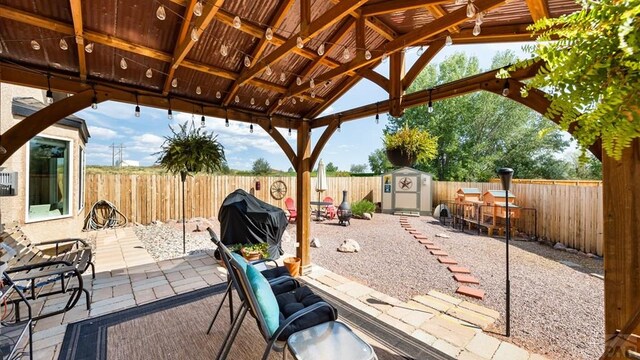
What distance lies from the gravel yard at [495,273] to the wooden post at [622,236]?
180cm

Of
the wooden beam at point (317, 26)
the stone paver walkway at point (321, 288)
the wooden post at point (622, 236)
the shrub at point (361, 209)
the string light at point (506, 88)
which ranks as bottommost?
the stone paver walkway at point (321, 288)

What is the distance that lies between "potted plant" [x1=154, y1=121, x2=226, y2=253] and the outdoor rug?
2.67 m

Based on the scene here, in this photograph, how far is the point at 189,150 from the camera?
15.5ft

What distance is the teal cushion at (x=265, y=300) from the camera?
5.31 ft

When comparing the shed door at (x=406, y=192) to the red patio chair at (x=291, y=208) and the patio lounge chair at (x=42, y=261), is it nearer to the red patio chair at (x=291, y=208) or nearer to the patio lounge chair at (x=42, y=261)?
the red patio chair at (x=291, y=208)

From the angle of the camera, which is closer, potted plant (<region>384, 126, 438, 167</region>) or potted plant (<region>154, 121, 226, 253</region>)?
potted plant (<region>384, 126, 438, 167</region>)

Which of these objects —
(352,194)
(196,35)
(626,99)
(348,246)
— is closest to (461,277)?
(348,246)

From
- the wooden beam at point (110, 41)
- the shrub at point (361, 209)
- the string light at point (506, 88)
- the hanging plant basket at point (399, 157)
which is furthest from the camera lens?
the shrub at point (361, 209)

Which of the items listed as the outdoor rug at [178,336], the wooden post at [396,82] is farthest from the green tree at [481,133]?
the outdoor rug at [178,336]

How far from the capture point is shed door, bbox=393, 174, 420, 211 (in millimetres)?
11109

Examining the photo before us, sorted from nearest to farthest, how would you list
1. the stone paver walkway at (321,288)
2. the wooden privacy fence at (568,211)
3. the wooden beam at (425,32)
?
the wooden beam at (425,32) → the stone paver walkway at (321,288) → the wooden privacy fence at (568,211)

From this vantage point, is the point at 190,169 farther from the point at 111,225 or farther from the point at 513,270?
the point at 513,270

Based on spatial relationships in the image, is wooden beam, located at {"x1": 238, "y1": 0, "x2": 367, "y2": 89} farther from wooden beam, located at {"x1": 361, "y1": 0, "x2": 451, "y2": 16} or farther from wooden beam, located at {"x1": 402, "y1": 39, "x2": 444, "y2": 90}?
wooden beam, located at {"x1": 402, "y1": 39, "x2": 444, "y2": 90}

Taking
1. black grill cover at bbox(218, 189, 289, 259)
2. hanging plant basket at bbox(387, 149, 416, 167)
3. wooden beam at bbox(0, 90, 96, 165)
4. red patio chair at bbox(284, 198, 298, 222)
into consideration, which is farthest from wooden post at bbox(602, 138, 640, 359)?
red patio chair at bbox(284, 198, 298, 222)
